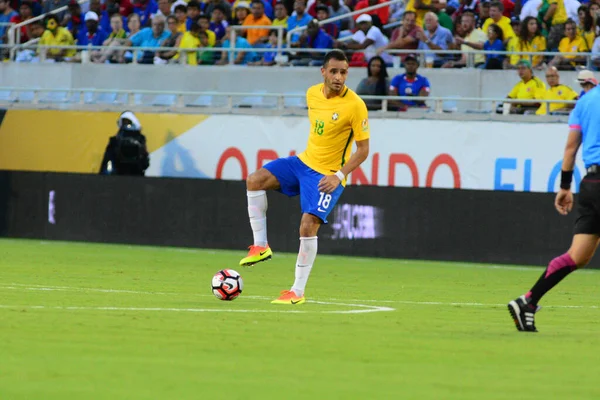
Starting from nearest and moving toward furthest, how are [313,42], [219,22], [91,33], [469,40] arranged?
[469,40]
[313,42]
[219,22]
[91,33]

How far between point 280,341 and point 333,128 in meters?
4.04

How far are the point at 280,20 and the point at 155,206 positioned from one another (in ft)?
17.2

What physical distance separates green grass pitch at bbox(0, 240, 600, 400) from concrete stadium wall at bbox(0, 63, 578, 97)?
855 cm

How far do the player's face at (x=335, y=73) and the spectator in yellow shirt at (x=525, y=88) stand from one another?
11.3 meters

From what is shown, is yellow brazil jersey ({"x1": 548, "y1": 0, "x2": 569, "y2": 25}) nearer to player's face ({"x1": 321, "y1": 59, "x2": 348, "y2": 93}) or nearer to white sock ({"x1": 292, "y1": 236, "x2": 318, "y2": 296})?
player's face ({"x1": 321, "y1": 59, "x2": 348, "y2": 93})

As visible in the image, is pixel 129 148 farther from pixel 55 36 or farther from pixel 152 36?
pixel 55 36

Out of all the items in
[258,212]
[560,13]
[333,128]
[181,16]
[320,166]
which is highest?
[560,13]

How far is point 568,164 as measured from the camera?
10258 millimetres

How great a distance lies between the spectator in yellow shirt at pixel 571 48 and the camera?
24188 mm

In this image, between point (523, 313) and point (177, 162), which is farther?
point (177, 162)

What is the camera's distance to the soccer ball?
1262 centimetres

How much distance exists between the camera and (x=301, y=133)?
2533cm

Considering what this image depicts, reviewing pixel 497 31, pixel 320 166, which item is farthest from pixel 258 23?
pixel 320 166

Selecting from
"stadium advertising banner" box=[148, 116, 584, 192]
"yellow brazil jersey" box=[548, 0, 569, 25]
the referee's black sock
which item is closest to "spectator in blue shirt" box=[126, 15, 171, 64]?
"stadium advertising banner" box=[148, 116, 584, 192]
